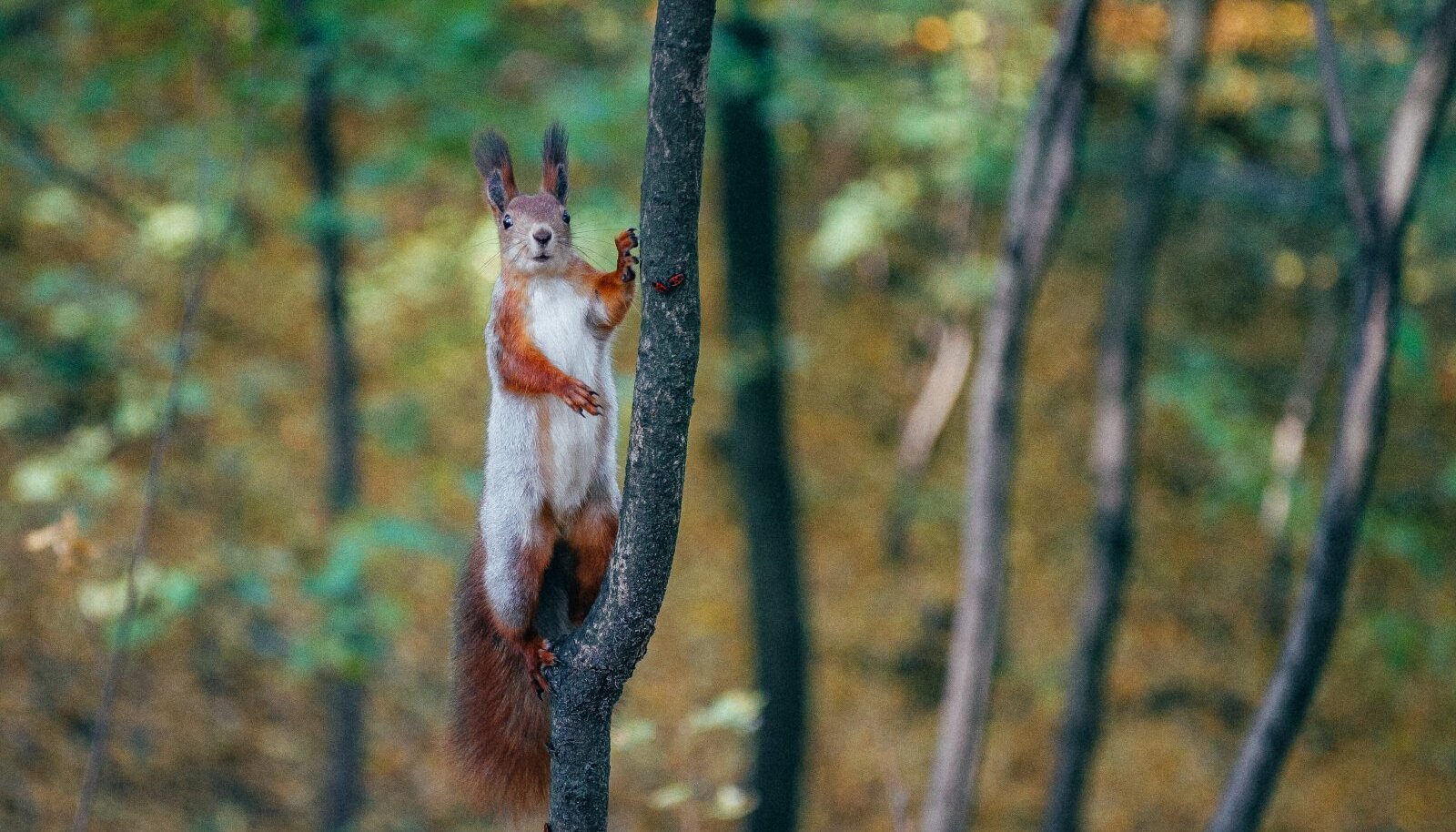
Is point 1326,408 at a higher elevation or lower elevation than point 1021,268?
higher

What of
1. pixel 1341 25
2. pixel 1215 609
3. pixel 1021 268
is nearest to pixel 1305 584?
pixel 1021 268

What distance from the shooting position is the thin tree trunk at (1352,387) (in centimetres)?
352

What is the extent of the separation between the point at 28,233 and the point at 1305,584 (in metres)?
9.48

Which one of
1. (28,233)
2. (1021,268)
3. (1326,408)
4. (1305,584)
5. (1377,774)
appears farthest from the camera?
(1326,408)

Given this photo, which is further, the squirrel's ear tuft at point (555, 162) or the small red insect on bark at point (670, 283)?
the squirrel's ear tuft at point (555, 162)

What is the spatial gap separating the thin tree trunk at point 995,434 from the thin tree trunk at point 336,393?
271 cm

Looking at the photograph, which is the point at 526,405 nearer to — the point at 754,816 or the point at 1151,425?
the point at 754,816

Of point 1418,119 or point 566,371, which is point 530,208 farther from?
point 1418,119

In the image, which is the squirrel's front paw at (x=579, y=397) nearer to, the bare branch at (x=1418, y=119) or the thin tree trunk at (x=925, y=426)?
the bare branch at (x=1418, y=119)

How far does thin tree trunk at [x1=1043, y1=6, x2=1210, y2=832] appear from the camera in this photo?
17.7 feet

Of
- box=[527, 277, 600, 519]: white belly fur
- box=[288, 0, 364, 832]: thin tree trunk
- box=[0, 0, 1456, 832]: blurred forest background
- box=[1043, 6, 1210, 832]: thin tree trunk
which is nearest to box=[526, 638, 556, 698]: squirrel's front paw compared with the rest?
box=[527, 277, 600, 519]: white belly fur

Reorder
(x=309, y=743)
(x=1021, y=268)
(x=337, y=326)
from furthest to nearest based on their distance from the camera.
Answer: (x=309, y=743), (x=337, y=326), (x=1021, y=268)

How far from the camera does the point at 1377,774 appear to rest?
8023 mm

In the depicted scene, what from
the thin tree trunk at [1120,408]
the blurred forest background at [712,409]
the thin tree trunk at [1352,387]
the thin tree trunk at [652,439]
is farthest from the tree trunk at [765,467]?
the thin tree trunk at [652,439]
